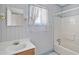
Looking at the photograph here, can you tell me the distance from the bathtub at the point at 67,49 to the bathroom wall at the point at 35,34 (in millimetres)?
72

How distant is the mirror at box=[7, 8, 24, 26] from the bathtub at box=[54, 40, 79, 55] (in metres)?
0.39

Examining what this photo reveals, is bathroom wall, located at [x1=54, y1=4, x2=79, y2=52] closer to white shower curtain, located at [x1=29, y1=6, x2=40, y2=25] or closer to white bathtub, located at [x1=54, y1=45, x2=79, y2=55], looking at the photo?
white bathtub, located at [x1=54, y1=45, x2=79, y2=55]

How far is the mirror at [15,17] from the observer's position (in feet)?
2.72

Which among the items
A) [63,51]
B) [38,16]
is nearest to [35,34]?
[38,16]

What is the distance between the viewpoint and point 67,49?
86 cm

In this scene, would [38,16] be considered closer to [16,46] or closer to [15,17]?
[15,17]

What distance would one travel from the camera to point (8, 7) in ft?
2.71

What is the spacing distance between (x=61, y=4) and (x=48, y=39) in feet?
1.07

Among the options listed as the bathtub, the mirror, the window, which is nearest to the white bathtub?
the bathtub

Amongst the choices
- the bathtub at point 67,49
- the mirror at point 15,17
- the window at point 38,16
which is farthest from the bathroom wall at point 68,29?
the mirror at point 15,17

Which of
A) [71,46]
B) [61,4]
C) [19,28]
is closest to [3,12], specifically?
[19,28]

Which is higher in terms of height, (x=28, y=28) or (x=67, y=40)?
(x=28, y=28)
